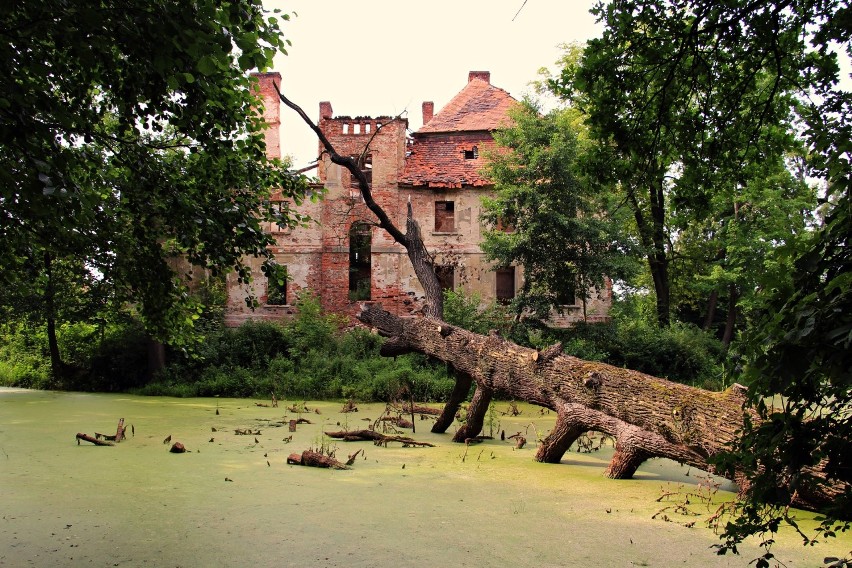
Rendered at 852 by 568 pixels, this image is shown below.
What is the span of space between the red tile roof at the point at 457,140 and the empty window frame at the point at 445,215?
690mm

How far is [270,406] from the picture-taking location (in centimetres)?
1366

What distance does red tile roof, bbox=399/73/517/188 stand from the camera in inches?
871

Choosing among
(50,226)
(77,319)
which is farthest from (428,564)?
(77,319)

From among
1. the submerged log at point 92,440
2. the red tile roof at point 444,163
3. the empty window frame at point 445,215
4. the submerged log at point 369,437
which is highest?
the red tile roof at point 444,163

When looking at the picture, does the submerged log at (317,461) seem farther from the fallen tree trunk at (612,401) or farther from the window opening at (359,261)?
the window opening at (359,261)

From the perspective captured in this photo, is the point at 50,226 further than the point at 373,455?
No

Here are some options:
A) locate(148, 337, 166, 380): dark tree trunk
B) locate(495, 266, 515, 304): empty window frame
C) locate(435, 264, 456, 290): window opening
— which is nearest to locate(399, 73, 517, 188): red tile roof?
locate(435, 264, 456, 290): window opening

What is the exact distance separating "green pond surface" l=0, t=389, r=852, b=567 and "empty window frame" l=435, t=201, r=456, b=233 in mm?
13901

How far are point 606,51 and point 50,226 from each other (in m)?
3.57

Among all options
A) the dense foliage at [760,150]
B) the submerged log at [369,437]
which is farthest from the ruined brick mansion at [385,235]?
the dense foliage at [760,150]

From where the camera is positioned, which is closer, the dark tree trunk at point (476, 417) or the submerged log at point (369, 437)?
the submerged log at point (369, 437)

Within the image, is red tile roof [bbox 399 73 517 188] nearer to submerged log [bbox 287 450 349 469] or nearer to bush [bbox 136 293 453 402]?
bush [bbox 136 293 453 402]

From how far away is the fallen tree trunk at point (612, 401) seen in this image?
19.2 feet

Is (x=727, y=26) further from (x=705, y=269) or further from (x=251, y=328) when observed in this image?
(x=705, y=269)
